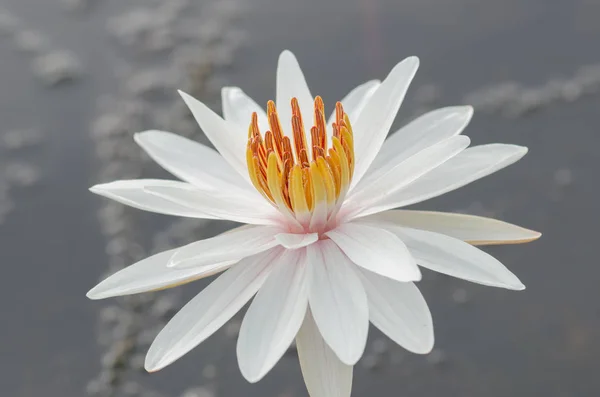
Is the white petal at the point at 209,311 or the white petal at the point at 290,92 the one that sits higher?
the white petal at the point at 290,92

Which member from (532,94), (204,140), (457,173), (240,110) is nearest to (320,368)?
(457,173)

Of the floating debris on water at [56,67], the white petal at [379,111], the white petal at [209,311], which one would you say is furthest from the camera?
the floating debris on water at [56,67]

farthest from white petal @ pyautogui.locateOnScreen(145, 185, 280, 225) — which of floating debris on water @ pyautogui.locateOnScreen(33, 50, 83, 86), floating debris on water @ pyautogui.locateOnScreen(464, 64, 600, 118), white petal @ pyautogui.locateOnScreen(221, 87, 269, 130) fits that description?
floating debris on water @ pyautogui.locateOnScreen(33, 50, 83, 86)

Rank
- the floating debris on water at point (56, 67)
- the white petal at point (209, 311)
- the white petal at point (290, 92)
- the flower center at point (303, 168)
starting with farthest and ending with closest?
1. the floating debris on water at point (56, 67)
2. the white petal at point (290, 92)
3. the flower center at point (303, 168)
4. the white petal at point (209, 311)

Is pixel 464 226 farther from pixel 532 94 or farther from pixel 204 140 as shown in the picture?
pixel 204 140

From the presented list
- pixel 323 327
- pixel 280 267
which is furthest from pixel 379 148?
pixel 323 327

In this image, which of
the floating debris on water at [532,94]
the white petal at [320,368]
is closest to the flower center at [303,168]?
the white petal at [320,368]

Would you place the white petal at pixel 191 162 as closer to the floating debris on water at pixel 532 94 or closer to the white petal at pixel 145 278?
the white petal at pixel 145 278

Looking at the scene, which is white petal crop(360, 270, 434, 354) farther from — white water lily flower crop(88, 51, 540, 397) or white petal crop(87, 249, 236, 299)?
white petal crop(87, 249, 236, 299)
